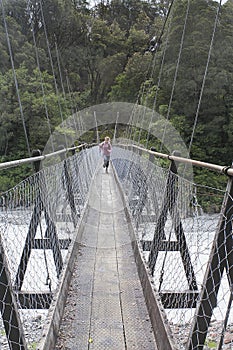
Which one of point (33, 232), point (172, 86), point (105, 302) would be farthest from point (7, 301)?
point (172, 86)

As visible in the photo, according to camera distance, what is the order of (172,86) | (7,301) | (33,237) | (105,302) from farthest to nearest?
(172,86), (33,237), (105,302), (7,301)

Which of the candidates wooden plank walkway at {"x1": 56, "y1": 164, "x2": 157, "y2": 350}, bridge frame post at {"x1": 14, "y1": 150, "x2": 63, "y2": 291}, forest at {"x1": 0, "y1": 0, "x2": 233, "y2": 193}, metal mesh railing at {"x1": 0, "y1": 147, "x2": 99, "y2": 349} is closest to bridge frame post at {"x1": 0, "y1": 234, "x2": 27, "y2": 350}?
metal mesh railing at {"x1": 0, "y1": 147, "x2": 99, "y2": 349}

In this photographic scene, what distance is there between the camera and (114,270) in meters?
1.98

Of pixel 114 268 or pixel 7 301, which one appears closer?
pixel 7 301

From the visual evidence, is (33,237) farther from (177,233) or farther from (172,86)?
(172,86)

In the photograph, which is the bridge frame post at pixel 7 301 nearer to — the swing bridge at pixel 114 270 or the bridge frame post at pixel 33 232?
the swing bridge at pixel 114 270

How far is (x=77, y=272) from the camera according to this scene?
1.92 metres

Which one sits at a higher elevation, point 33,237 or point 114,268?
point 33,237

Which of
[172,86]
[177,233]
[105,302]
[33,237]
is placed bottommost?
[105,302]

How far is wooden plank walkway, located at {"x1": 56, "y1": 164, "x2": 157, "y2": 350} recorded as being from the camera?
1.32m

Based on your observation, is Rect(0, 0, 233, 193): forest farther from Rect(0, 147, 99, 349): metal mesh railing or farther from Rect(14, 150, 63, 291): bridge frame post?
Rect(14, 150, 63, 291): bridge frame post

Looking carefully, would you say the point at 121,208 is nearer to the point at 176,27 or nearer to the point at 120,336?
the point at 120,336

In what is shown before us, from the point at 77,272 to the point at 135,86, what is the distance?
16562mm

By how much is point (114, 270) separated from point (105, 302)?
1.22 feet
